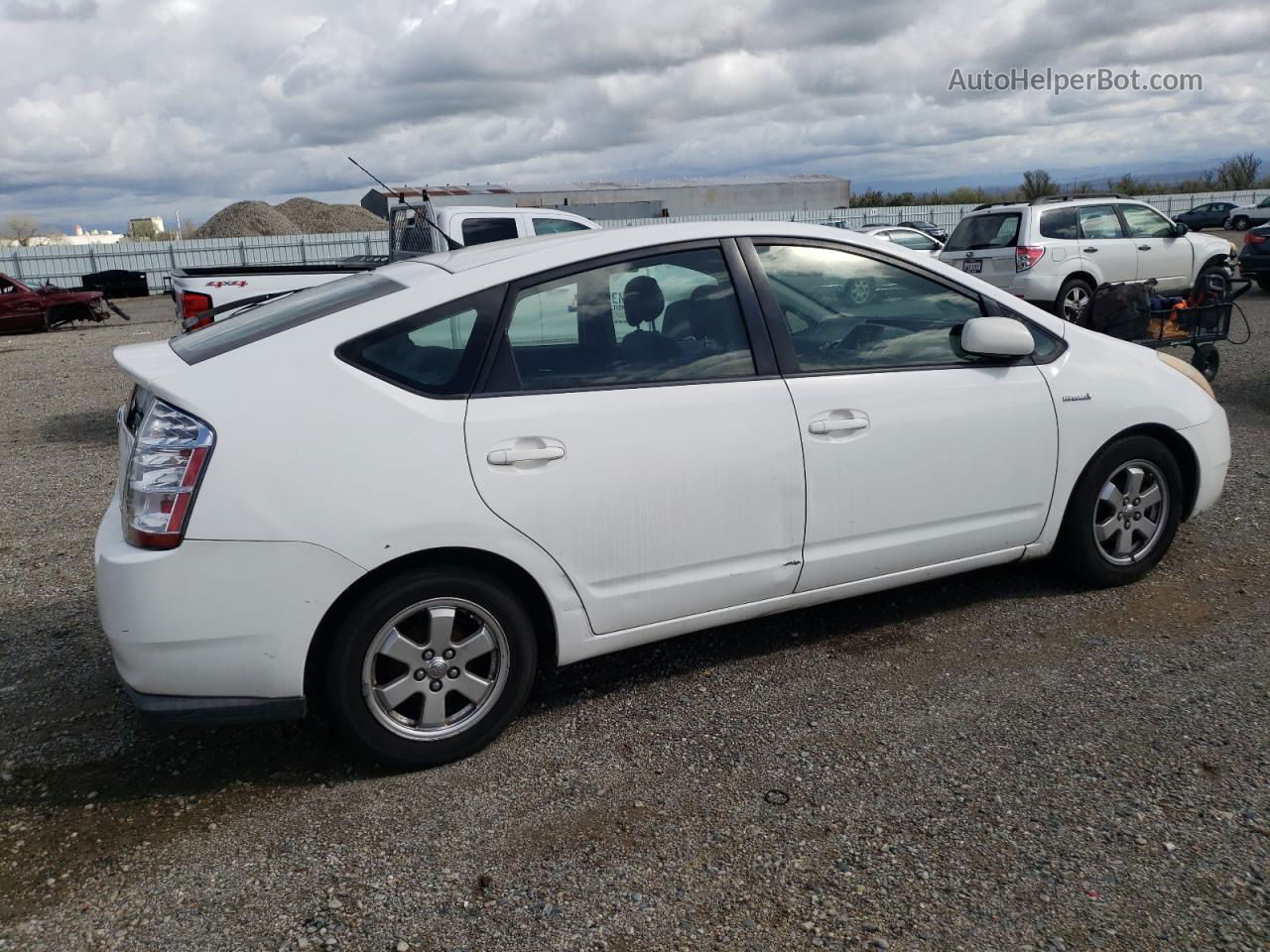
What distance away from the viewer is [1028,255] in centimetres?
1344

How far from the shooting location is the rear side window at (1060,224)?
537 inches

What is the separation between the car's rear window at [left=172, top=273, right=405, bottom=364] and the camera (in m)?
3.36

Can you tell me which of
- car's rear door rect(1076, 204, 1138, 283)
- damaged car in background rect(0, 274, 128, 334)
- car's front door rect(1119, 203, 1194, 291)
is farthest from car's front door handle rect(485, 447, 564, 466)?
damaged car in background rect(0, 274, 128, 334)

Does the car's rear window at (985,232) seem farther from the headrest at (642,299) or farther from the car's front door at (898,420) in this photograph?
the headrest at (642,299)

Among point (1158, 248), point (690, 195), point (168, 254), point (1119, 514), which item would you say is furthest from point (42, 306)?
point (690, 195)

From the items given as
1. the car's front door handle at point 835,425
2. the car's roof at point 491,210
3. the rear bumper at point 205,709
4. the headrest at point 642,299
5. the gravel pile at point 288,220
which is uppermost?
the gravel pile at point 288,220

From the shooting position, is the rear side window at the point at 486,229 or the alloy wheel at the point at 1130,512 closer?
the alloy wheel at the point at 1130,512

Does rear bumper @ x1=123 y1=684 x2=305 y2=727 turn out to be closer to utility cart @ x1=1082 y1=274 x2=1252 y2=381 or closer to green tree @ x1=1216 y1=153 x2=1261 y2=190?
utility cart @ x1=1082 y1=274 x2=1252 y2=381

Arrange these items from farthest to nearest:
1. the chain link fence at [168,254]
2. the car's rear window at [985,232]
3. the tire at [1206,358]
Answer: the chain link fence at [168,254]
the car's rear window at [985,232]
the tire at [1206,358]

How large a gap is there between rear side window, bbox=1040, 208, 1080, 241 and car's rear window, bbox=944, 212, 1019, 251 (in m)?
0.35

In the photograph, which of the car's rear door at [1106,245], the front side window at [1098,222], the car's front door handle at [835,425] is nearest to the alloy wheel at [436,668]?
the car's front door handle at [835,425]

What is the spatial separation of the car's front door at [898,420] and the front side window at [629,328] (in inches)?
7.9

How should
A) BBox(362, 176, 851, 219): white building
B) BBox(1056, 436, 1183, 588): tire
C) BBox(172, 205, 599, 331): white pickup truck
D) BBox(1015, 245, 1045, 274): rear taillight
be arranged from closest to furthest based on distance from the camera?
BBox(1056, 436, 1183, 588): tire
BBox(172, 205, 599, 331): white pickup truck
BBox(1015, 245, 1045, 274): rear taillight
BBox(362, 176, 851, 219): white building

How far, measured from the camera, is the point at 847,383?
3.85 metres
